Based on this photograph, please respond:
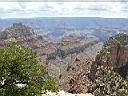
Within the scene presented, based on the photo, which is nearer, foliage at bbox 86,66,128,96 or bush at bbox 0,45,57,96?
bush at bbox 0,45,57,96

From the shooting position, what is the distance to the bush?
5703 cm

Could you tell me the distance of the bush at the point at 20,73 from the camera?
57031 mm

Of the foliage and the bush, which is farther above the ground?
the bush

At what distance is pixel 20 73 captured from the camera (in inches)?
2285

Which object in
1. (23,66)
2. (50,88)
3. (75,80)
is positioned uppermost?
(23,66)

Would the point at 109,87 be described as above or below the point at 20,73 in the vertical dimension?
below

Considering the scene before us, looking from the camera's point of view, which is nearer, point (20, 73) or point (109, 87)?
point (20, 73)

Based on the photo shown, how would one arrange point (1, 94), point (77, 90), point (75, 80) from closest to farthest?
point (1, 94) → point (77, 90) → point (75, 80)

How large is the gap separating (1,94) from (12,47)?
27.9ft

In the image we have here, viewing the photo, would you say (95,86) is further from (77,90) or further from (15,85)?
(15,85)

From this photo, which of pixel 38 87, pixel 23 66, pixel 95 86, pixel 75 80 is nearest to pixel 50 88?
pixel 38 87

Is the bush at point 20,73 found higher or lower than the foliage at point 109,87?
higher

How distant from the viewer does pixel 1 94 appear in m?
56.9

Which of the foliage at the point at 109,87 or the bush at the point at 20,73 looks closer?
the bush at the point at 20,73
